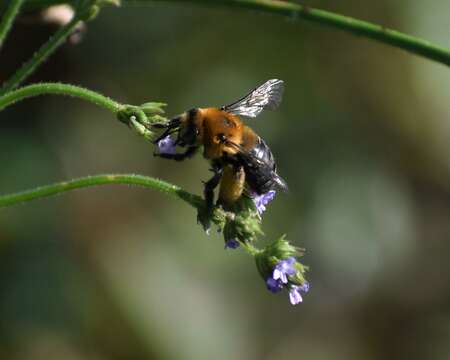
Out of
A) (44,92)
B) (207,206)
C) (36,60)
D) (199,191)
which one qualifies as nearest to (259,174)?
(207,206)

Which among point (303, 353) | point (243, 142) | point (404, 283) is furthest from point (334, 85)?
point (243, 142)

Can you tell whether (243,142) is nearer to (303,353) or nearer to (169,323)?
(169,323)

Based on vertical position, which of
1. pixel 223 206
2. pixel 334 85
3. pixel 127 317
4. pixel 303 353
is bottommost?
pixel 303 353

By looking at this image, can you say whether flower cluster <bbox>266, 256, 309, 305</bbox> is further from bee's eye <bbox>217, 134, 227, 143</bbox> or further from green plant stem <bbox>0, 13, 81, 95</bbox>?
green plant stem <bbox>0, 13, 81, 95</bbox>

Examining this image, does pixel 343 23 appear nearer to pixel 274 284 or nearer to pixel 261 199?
pixel 261 199

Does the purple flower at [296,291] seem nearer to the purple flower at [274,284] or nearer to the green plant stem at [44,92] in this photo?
the purple flower at [274,284]

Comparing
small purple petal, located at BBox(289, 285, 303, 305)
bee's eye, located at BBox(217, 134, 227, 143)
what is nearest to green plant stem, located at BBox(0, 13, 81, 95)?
bee's eye, located at BBox(217, 134, 227, 143)

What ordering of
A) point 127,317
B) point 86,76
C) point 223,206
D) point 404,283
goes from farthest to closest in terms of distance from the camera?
point 404,283 < point 86,76 < point 127,317 < point 223,206

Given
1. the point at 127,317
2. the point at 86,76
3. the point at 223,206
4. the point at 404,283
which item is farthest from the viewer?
the point at 404,283
